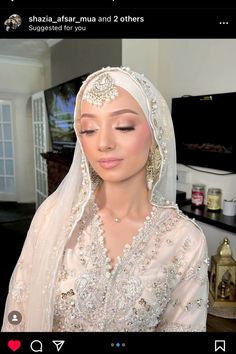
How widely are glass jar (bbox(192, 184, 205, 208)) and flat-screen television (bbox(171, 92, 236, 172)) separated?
14 cm

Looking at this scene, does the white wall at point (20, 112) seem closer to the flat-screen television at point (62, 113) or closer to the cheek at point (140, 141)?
the flat-screen television at point (62, 113)

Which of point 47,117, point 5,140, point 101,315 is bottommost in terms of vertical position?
point 101,315

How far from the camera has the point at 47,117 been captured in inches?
92.0

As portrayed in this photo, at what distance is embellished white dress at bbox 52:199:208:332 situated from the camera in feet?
1.77

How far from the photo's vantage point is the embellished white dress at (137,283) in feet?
1.77

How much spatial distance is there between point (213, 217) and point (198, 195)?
0.44ft

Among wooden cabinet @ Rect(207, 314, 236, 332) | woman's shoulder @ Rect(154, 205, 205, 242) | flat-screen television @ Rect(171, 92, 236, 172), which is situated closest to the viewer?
woman's shoulder @ Rect(154, 205, 205, 242)

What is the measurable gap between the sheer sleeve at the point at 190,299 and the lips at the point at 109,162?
23cm
